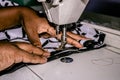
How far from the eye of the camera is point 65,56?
1000 millimetres

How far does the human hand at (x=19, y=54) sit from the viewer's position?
0.80 m

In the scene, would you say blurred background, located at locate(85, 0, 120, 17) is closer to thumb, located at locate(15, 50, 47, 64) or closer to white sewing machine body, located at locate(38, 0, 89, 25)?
white sewing machine body, located at locate(38, 0, 89, 25)

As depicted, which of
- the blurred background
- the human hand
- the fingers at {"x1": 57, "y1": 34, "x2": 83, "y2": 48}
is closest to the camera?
the human hand

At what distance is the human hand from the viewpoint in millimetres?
804

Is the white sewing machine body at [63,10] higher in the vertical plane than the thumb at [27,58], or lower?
higher

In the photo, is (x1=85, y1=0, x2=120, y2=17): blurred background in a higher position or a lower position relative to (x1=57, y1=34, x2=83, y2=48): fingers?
higher

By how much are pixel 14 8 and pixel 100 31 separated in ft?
1.84

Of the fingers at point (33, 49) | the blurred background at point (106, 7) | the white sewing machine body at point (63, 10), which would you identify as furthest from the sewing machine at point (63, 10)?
the blurred background at point (106, 7)

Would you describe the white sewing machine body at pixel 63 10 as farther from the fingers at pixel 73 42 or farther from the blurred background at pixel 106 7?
the blurred background at pixel 106 7

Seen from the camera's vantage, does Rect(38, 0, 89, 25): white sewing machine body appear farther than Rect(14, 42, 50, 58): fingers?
No

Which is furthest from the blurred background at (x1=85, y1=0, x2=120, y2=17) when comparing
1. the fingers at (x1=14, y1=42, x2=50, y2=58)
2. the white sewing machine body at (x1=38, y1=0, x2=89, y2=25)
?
the fingers at (x1=14, y1=42, x2=50, y2=58)

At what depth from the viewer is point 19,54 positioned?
86 cm

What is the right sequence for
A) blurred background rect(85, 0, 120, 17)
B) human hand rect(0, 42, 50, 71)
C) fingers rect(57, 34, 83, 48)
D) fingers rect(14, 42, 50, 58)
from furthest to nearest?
→ blurred background rect(85, 0, 120, 17), fingers rect(57, 34, 83, 48), fingers rect(14, 42, 50, 58), human hand rect(0, 42, 50, 71)

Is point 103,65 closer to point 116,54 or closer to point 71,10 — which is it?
point 116,54
